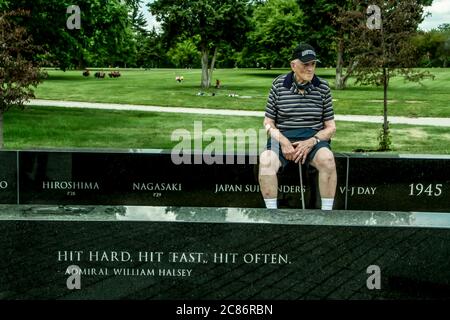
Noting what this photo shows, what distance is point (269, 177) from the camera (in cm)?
524

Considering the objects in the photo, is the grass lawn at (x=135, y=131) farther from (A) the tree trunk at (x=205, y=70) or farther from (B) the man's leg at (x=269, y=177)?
(A) the tree trunk at (x=205, y=70)

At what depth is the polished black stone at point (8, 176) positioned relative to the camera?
6.07 meters

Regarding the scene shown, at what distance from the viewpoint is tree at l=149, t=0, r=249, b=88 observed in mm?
27828

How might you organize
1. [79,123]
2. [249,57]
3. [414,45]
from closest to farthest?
[414,45], [79,123], [249,57]

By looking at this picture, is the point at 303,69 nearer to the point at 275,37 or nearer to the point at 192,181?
the point at 192,181

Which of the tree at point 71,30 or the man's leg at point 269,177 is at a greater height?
the tree at point 71,30

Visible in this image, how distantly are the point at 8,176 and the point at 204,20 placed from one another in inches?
898

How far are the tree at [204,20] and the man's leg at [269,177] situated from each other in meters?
23.1

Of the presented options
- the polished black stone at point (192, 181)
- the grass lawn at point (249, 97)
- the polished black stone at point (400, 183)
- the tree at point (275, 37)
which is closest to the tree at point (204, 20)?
the grass lawn at point (249, 97)

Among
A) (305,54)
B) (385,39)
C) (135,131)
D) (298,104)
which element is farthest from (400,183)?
(135,131)

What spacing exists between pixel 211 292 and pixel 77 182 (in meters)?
3.08
